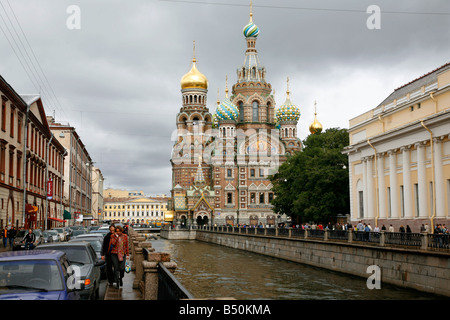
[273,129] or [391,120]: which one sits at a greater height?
[273,129]

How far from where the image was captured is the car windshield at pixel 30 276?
27.9 ft

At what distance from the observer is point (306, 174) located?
52.0 meters

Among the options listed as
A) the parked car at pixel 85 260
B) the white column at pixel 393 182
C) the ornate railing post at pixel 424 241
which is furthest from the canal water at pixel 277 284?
the white column at pixel 393 182

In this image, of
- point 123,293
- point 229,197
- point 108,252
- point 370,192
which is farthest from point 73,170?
point 123,293

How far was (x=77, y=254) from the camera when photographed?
1309 cm

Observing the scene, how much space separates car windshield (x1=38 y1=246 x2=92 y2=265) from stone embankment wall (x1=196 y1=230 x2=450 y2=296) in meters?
12.4

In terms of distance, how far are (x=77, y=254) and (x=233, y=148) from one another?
8779 centimetres

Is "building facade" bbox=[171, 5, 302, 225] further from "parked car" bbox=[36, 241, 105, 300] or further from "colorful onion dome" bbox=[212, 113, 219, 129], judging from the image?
"parked car" bbox=[36, 241, 105, 300]

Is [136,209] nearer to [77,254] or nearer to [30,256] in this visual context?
[77,254]

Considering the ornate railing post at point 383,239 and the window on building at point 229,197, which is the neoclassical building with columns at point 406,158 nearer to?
the ornate railing post at point 383,239

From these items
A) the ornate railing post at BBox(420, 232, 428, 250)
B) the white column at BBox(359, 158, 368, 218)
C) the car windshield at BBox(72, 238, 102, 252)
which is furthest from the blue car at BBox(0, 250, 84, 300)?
the white column at BBox(359, 158, 368, 218)
